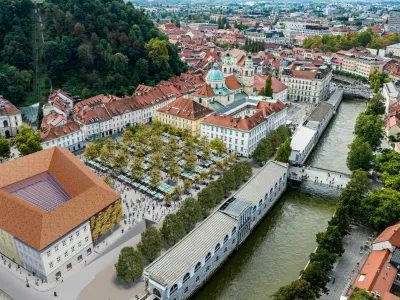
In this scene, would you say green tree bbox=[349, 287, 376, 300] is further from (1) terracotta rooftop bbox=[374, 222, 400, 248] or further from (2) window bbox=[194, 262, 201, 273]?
(2) window bbox=[194, 262, 201, 273]

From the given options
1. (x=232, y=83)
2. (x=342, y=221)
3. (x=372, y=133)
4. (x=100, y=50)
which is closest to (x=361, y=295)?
(x=342, y=221)

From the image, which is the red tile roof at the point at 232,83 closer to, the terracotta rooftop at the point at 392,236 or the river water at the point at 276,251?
the river water at the point at 276,251

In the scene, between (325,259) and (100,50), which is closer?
(325,259)

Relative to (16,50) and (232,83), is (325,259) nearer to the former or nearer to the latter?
(232,83)

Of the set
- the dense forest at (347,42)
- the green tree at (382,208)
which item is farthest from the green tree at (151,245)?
the dense forest at (347,42)

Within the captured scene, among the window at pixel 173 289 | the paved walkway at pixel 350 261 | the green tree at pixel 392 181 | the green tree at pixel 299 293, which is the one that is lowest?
the paved walkway at pixel 350 261

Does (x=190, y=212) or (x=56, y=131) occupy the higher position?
(x=56, y=131)

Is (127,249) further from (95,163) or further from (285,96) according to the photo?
A: (285,96)
